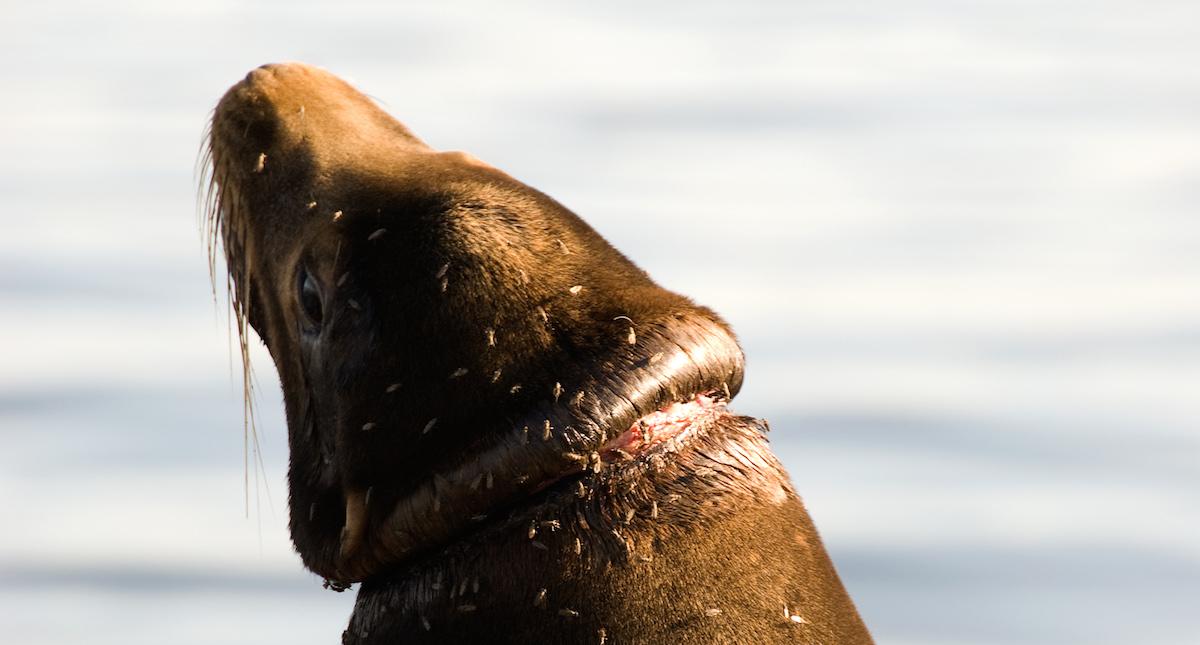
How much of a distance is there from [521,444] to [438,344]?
336 mm

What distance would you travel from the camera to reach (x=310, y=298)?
4441 mm

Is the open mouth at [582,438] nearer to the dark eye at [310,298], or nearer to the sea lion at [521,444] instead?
the sea lion at [521,444]

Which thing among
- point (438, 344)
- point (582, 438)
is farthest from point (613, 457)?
point (438, 344)

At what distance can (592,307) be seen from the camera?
4047 millimetres

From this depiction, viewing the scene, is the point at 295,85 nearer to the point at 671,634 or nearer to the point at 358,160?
the point at 358,160

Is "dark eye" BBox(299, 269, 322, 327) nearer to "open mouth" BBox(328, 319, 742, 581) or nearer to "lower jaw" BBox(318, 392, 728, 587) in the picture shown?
"open mouth" BBox(328, 319, 742, 581)

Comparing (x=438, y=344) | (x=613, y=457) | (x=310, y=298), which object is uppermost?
(x=310, y=298)

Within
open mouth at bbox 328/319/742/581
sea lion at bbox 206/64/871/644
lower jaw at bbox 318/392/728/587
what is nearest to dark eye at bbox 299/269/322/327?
sea lion at bbox 206/64/871/644

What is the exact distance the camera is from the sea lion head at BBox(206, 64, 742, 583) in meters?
3.91

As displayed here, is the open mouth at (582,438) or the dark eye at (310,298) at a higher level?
the dark eye at (310,298)

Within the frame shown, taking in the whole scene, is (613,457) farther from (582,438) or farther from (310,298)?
(310,298)

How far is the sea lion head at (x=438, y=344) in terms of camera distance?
3.91 meters

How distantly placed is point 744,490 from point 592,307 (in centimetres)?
51

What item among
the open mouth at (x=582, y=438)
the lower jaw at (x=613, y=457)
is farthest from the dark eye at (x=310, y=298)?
the lower jaw at (x=613, y=457)
